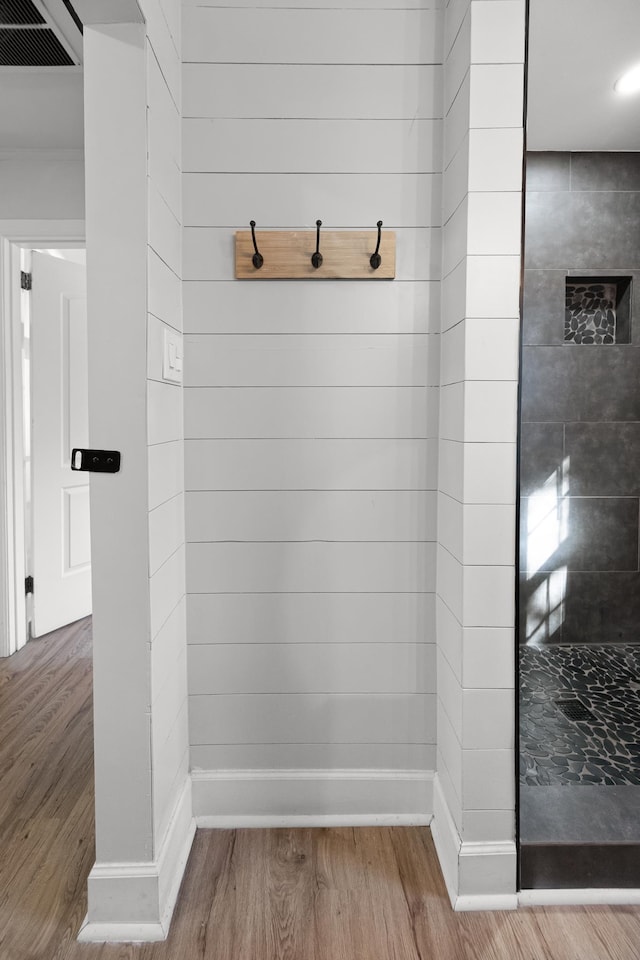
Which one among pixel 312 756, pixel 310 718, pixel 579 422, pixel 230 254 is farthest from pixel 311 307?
pixel 579 422

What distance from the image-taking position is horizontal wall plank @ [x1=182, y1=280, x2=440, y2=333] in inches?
72.9

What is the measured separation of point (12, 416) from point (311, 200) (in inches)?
87.7

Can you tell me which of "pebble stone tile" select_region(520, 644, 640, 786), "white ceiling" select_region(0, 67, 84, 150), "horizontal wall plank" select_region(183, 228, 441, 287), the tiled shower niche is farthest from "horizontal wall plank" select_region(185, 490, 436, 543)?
"white ceiling" select_region(0, 67, 84, 150)

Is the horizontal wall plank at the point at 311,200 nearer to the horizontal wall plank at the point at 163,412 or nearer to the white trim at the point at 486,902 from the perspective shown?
the horizontal wall plank at the point at 163,412

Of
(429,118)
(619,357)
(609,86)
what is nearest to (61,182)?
(429,118)

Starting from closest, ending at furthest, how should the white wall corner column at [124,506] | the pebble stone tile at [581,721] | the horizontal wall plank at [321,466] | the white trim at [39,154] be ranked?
the white wall corner column at [124,506] → the horizontal wall plank at [321,466] → the pebble stone tile at [581,721] → the white trim at [39,154]

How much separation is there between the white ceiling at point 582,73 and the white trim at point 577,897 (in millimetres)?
2369

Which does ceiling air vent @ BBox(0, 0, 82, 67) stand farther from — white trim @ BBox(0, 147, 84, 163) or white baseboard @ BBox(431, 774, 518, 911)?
white baseboard @ BBox(431, 774, 518, 911)

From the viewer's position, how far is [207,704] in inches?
76.1

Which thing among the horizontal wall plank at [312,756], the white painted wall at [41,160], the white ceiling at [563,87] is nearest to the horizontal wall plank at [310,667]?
the horizontal wall plank at [312,756]

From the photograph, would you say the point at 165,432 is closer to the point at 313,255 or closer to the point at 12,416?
the point at 313,255

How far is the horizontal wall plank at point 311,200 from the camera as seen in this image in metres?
1.83

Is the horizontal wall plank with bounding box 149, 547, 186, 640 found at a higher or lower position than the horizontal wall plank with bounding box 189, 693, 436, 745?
higher

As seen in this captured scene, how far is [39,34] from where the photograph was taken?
2.21 meters
